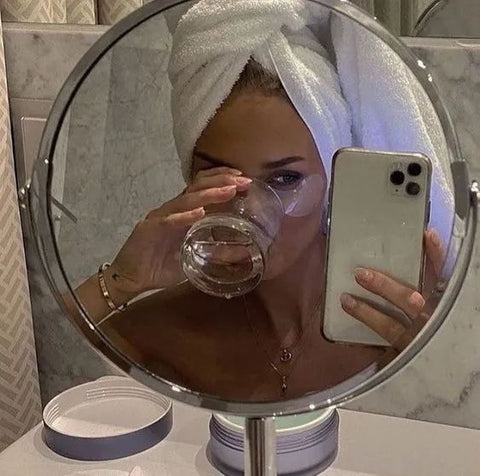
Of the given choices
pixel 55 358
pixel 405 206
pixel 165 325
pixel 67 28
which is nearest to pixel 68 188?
pixel 165 325

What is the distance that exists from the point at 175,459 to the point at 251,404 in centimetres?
27

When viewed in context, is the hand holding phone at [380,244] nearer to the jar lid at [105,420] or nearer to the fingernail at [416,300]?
the fingernail at [416,300]

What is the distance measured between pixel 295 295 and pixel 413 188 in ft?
0.31

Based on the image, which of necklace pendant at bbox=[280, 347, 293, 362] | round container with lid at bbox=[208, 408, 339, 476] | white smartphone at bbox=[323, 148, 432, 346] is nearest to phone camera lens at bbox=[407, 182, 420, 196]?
white smartphone at bbox=[323, 148, 432, 346]

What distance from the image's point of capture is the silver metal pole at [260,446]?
0.57m

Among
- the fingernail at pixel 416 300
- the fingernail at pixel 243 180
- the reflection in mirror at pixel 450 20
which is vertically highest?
the reflection in mirror at pixel 450 20

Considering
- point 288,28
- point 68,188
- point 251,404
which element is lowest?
point 251,404

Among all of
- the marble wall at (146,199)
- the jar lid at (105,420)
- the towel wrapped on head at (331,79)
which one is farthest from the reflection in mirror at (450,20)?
the jar lid at (105,420)

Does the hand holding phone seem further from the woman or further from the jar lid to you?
the jar lid

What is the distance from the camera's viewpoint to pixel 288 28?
509mm

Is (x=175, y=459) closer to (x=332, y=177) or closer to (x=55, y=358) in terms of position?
(x=55, y=358)

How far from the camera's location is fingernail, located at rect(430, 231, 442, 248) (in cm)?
51

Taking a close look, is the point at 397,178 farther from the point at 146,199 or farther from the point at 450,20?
the point at 450,20

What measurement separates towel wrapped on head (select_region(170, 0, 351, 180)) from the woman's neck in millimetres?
53
